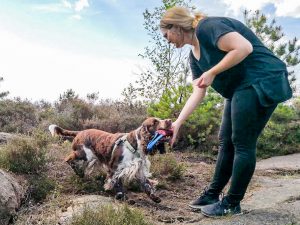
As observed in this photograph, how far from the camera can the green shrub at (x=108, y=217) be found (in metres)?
4.11

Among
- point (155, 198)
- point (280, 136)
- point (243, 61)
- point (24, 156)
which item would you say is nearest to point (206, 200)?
point (155, 198)

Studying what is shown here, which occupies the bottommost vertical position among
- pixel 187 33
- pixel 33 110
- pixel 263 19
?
pixel 33 110

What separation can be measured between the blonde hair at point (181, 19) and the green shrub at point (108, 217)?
5.51 ft

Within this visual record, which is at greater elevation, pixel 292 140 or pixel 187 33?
pixel 187 33

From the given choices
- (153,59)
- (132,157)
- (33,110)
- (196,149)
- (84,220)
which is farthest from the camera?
(153,59)

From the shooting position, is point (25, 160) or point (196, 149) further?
point (196, 149)

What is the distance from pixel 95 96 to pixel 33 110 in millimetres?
2609

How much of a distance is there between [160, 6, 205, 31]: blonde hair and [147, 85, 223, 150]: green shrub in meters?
6.34

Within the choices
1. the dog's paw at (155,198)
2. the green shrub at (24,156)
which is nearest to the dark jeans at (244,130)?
the dog's paw at (155,198)

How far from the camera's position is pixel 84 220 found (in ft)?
13.6

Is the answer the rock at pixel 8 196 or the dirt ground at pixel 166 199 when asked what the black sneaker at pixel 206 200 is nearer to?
the dirt ground at pixel 166 199

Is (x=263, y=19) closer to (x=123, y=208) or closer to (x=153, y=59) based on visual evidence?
(x=153, y=59)

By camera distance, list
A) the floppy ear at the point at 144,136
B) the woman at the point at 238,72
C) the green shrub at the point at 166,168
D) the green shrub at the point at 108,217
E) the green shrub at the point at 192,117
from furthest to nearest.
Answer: the green shrub at the point at 192,117 < the green shrub at the point at 166,168 < the floppy ear at the point at 144,136 < the woman at the point at 238,72 < the green shrub at the point at 108,217

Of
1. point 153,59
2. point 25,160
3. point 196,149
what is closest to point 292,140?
point 196,149
